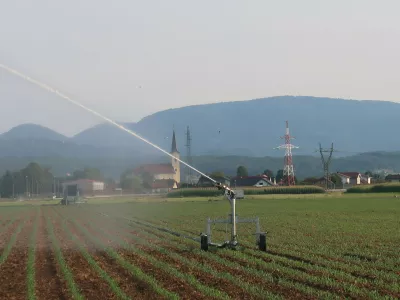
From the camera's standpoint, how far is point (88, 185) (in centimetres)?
7162

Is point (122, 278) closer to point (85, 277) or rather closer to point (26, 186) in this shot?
point (85, 277)

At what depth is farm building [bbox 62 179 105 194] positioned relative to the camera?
64.4 metres

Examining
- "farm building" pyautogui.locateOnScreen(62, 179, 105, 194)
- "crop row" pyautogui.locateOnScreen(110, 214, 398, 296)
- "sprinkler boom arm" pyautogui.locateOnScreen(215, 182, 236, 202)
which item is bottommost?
"crop row" pyautogui.locateOnScreen(110, 214, 398, 296)

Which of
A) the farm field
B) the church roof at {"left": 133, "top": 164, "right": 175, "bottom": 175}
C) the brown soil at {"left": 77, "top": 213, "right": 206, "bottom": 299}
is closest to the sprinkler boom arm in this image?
the farm field

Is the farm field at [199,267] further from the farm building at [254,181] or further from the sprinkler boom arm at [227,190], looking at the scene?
the farm building at [254,181]

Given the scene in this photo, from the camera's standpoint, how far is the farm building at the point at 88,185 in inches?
2534

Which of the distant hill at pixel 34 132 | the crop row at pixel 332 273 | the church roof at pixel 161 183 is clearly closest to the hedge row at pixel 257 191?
the church roof at pixel 161 183

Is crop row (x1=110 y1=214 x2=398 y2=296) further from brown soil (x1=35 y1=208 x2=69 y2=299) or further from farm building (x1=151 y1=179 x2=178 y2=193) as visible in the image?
farm building (x1=151 y1=179 x2=178 y2=193)

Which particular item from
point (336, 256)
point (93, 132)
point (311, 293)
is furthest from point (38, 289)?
point (93, 132)

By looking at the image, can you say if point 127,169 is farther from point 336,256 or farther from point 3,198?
point 3,198

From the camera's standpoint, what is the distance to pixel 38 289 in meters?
15.6

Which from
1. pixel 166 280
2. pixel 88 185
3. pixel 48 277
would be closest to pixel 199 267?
pixel 166 280

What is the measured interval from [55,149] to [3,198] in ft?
300

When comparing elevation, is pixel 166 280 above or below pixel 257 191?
below
